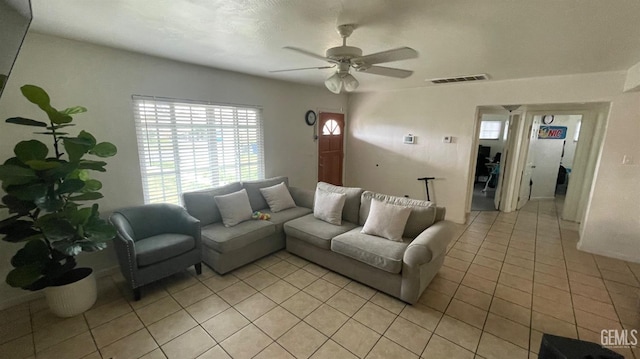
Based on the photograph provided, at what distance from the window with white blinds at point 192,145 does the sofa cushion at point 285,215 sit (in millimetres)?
1013

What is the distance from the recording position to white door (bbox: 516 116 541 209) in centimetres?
522

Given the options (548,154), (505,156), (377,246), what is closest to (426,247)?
(377,246)

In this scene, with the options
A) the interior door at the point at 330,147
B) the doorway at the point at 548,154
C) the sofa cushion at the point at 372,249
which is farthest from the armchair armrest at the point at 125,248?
the doorway at the point at 548,154

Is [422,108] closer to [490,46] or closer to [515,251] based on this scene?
[490,46]

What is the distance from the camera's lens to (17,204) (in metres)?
1.98

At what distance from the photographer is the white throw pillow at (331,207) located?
3316 mm

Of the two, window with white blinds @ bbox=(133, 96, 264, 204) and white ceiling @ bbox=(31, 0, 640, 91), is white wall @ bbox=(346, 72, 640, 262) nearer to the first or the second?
white ceiling @ bbox=(31, 0, 640, 91)

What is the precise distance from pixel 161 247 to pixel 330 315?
5.92 ft

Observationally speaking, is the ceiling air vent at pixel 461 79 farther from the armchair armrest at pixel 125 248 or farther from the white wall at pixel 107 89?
the armchair armrest at pixel 125 248

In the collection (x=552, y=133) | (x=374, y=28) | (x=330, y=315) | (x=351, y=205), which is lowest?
(x=330, y=315)

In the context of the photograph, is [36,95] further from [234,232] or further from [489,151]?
[489,151]

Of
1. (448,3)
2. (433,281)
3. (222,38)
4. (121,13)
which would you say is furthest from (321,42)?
(433,281)

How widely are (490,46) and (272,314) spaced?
3292 millimetres

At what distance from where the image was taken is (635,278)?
9.72ft
